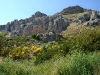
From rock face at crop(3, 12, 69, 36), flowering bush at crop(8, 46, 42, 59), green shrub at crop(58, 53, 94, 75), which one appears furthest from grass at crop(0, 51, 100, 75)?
rock face at crop(3, 12, 69, 36)

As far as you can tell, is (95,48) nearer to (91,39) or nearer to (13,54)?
(91,39)

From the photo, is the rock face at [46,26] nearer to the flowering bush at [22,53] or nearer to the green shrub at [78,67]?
the flowering bush at [22,53]

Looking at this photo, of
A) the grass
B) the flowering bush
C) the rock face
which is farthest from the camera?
the rock face

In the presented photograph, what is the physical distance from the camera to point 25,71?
1112 centimetres

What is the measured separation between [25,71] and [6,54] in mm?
15020

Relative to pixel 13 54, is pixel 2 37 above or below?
above

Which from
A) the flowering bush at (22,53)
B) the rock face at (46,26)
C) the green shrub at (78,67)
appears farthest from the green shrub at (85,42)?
the rock face at (46,26)

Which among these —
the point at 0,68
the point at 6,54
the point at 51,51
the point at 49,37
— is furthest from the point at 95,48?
the point at 49,37

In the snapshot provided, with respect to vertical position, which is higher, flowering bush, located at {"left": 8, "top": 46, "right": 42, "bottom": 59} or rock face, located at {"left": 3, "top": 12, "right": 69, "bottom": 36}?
rock face, located at {"left": 3, "top": 12, "right": 69, "bottom": 36}

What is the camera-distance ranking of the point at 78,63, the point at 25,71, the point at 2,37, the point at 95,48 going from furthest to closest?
the point at 2,37
the point at 95,48
the point at 25,71
the point at 78,63

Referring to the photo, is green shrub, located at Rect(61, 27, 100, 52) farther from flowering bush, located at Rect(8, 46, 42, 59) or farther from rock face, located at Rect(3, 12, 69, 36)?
rock face, located at Rect(3, 12, 69, 36)

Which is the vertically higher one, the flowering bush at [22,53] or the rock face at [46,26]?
the rock face at [46,26]

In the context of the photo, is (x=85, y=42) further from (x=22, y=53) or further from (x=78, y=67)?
(x=22, y=53)

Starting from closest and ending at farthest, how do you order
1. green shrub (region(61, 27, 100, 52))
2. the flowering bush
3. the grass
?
1. the grass
2. green shrub (region(61, 27, 100, 52))
3. the flowering bush
